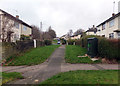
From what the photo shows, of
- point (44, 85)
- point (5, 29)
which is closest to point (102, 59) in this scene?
point (44, 85)

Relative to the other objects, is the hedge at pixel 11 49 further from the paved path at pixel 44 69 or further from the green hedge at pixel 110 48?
the green hedge at pixel 110 48

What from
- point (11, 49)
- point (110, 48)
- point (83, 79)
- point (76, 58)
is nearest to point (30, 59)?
point (11, 49)

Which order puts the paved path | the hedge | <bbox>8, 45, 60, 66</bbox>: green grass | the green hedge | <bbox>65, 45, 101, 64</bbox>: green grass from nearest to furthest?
the paved path → the green hedge → <bbox>65, 45, 101, 64</bbox>: green grass → <bbox>8, 45, 60, 66</bbox>: green grass → the hedge

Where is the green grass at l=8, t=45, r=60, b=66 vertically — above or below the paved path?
above

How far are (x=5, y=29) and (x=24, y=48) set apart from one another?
123 inches

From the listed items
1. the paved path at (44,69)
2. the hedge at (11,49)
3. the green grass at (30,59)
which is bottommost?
the paved path at (44,69)

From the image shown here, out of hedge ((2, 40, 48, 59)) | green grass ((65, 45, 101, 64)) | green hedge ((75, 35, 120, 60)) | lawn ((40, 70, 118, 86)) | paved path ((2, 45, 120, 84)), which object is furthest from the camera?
hedge ((2, 40, 48, 59))

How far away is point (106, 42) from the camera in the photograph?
339 inches

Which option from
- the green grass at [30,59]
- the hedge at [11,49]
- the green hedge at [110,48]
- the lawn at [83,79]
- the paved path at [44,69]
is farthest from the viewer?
the hedge at [11,49]

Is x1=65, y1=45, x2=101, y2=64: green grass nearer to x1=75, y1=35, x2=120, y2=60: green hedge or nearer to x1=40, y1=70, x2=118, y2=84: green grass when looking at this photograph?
x1=75, y1=35, x2=120, y2=60: green hedge

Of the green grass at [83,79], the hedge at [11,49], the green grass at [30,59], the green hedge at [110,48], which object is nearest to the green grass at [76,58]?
the green hedge at [110,48]

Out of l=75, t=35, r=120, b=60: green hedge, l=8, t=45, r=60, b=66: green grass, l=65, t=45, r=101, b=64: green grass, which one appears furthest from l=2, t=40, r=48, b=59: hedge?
l=75, t=35, r=120, b=60: green hedge

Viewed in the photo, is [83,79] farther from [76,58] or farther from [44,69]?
[76,58]

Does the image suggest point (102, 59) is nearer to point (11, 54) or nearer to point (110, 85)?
point (110, 85)
